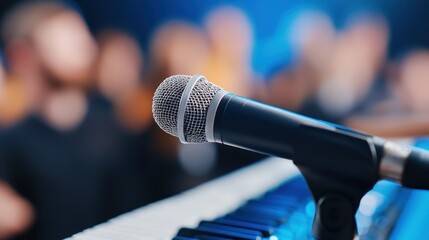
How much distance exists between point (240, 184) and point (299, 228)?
52cm

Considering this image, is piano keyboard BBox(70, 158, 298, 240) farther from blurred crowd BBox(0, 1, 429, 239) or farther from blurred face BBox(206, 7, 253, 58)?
blurred face BBox(206, 7, 253, 58)

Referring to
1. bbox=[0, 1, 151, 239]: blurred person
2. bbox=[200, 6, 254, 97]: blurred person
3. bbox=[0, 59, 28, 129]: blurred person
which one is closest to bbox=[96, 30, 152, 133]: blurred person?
bbox=[0, 1, 151, 239]: blurred person

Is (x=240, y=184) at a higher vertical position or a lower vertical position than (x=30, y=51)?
lower

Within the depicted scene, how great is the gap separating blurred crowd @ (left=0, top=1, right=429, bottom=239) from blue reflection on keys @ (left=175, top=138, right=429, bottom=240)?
1121mm

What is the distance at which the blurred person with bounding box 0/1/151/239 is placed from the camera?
2.67 meters

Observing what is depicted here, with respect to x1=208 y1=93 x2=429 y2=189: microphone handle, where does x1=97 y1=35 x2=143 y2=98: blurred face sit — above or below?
above

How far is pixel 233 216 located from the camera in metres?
1.33

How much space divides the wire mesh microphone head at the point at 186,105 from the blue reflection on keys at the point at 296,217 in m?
0.32

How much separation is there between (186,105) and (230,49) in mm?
4222

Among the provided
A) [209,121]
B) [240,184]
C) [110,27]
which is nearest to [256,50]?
[110,27]

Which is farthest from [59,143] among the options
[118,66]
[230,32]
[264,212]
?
[230,32]

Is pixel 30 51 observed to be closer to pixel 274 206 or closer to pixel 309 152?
pixel 274 206

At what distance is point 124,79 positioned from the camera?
3998 mm

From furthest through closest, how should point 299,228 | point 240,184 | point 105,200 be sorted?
point 105,200, point 240,184, point 299,228
